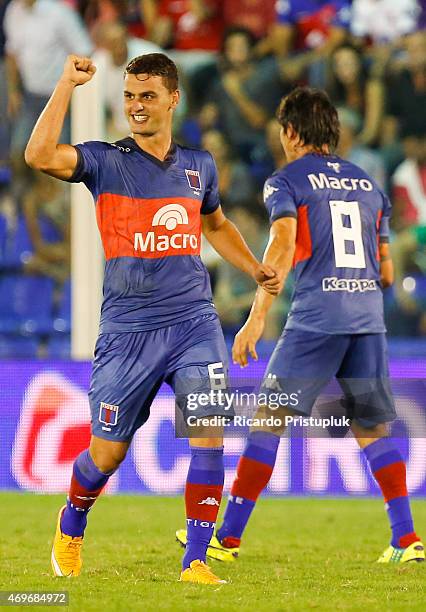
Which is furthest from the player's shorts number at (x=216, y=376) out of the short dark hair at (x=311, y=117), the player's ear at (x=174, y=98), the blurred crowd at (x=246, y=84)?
the blurred crowd at (x=246, y=84)

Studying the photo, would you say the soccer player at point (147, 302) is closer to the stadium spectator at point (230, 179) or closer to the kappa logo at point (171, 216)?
the kappa logo at point (171, 216)

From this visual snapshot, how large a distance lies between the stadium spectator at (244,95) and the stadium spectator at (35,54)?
1.36 m

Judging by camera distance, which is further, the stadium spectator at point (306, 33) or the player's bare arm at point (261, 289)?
the stadium spectator at point (306, 33)

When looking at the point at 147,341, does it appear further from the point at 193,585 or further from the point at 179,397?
the point at 193,585

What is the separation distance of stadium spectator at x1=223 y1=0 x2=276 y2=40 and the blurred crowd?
0.04ft

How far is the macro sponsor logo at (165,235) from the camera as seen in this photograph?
4.85 m

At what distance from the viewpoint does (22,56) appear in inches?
468

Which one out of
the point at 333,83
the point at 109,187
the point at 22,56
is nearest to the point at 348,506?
the point at 109,187

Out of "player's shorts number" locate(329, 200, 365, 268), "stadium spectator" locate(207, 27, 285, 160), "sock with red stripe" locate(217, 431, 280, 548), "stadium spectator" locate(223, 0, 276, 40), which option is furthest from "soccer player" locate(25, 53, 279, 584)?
"stadium spectator" locate(223, 0, 276, 40)

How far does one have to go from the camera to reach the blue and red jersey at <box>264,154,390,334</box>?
18.6 ft

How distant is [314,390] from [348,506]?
2943 mm

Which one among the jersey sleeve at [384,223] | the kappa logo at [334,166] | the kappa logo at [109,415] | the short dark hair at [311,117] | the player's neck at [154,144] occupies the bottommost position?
the kappa logo at [109,415]

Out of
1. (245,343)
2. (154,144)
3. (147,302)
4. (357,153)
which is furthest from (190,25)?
(147,302)

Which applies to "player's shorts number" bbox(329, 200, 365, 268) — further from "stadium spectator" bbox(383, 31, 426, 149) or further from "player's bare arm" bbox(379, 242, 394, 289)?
"stadium spectator" bbox(383, 31, 426, 149)
